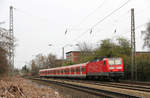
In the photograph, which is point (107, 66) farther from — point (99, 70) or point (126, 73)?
point (126, 73)

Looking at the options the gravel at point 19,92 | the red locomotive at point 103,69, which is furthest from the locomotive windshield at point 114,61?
the gravel at point 19,92

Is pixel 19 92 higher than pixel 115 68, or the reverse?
pixel 115 68

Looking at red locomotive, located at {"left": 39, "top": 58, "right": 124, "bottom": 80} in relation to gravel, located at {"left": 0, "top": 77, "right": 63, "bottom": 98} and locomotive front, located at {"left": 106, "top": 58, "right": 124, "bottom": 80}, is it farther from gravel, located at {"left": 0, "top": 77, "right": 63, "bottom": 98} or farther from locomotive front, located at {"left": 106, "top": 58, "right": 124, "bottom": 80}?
gravel, located at {"left": 0, "top": 77, "right": 63, "bottom": 98}

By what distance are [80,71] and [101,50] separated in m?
17.5

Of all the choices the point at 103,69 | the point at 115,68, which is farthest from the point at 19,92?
the point at 115,68

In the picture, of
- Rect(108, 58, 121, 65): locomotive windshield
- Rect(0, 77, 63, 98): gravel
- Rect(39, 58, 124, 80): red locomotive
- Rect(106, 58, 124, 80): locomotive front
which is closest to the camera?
Rect(0, 77, 63, 98): gravel

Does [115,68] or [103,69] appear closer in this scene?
A: [115,68]

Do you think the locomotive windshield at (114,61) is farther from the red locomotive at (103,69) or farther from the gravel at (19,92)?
the gravel at (19,92)

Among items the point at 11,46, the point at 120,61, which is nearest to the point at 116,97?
the point at 11,46

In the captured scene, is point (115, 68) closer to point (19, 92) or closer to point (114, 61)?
point (114, 61)

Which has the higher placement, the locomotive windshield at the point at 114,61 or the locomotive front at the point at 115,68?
the locomotive windshield at the point at 114,61

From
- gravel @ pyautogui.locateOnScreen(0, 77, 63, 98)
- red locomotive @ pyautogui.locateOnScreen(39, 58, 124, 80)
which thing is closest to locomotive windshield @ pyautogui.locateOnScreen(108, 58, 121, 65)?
red locomotive @ pyautogui.locateOnScreen(39, 58, 124, 80)

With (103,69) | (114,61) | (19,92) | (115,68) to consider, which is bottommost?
(19,92)

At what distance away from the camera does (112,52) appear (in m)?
46.8
